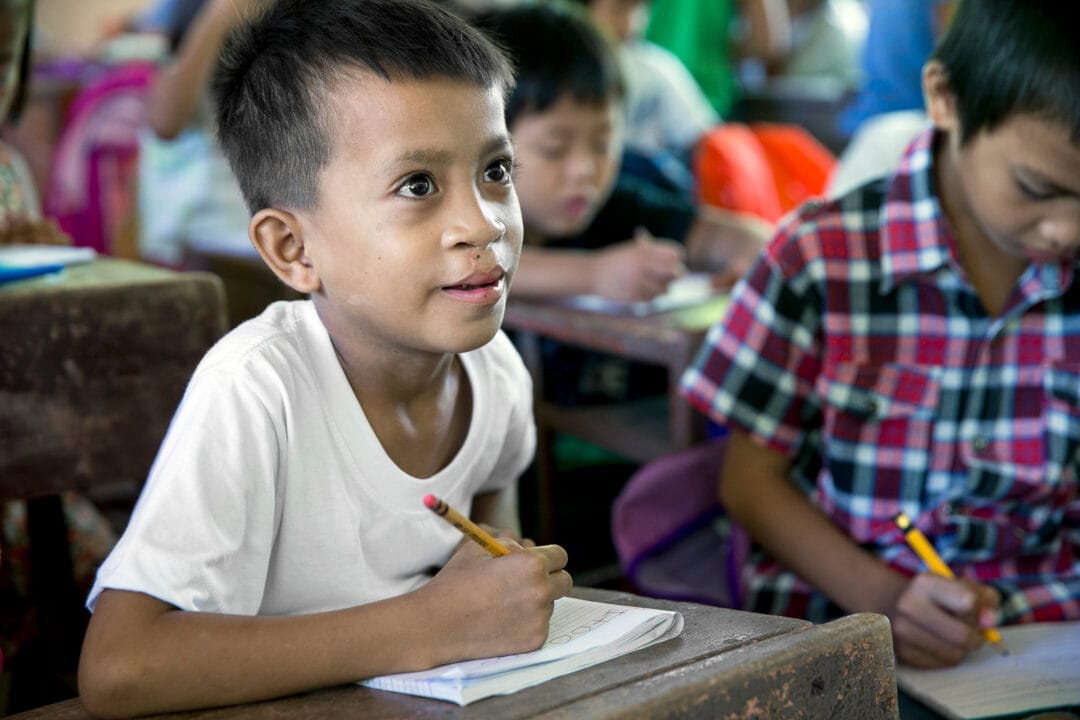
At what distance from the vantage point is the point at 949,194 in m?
1.44

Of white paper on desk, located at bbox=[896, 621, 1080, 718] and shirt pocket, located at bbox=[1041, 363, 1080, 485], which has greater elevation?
shirt pocket, located at bbox=[1041, 363, 1080, 485]

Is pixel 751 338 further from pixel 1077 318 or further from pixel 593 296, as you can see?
pixel 593 296

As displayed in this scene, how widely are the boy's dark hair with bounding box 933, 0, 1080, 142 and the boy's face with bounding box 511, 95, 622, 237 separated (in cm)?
85

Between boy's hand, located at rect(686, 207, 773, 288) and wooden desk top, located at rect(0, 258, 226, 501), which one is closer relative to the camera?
wooden desk top, located at rect(0, 258, 226, 501)

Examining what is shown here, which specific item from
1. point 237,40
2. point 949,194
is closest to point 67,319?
point 237,40

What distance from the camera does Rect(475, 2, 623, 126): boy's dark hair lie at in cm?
209

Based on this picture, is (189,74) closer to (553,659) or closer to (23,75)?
(23,75)

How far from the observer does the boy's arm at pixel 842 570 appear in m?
1.23

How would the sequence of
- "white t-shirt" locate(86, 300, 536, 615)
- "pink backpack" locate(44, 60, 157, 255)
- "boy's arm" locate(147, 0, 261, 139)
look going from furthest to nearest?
"pink backpack" locate(44, 60, 157, 255)
"boy's arm" locate(147, 0, 261, 139)
"white t-shirt" locate(86, 300, 536, 615)

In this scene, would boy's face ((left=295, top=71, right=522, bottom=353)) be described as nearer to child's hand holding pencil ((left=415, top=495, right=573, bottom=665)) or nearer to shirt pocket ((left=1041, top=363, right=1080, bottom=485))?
child's hand holding pencil ((left=415, top=495, right=573, bottom=665))

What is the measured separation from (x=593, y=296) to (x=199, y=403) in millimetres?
1170

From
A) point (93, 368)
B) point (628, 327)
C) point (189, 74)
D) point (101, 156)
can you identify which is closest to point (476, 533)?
point (93, 368)

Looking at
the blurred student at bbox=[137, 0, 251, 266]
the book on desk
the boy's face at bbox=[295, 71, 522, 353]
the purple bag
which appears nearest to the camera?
the boy's face at bbox=[295, 71, 522, 353]

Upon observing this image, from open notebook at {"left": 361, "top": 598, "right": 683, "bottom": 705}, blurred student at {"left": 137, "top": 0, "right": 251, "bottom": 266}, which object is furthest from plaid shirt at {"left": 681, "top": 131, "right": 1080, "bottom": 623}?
blurred student at {"left": 137, "top": 0, "right": 251, "bottom": 266}
